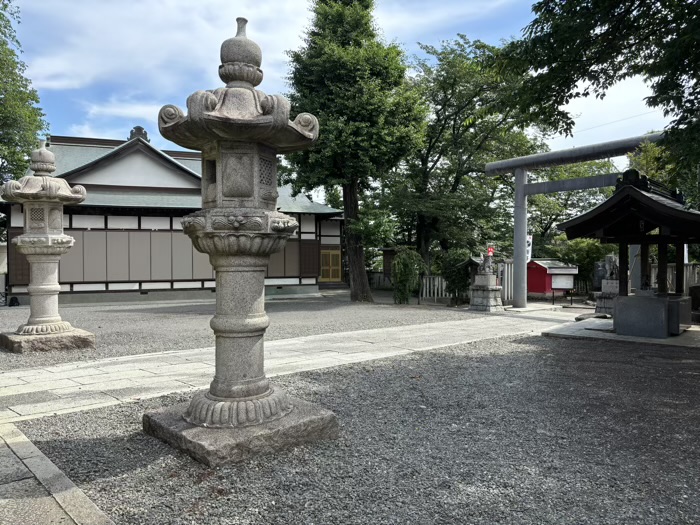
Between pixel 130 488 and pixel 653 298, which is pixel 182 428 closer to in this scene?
pixel 130 488

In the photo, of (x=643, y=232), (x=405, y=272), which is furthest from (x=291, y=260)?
(x=643, y=232)

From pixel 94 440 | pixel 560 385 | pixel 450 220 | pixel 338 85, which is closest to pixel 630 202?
pixel 560 385

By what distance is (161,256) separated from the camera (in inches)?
786

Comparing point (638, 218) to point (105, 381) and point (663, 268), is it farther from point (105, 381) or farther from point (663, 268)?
point (105, 381)

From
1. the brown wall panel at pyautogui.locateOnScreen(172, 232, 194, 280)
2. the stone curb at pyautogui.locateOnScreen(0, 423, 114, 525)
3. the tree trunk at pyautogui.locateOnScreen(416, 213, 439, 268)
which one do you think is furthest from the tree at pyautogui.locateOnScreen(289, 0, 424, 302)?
the stone curb at pyautogui.locateOnScreen(0, 423, 114, 525)

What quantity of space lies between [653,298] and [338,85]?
10911 mm

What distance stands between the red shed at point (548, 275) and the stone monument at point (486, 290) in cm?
301

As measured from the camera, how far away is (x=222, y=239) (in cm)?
390

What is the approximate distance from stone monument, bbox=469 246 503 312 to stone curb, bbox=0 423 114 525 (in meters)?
13.0

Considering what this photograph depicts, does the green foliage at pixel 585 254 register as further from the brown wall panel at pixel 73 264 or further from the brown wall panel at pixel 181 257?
the brown wall panel at pixel 73 264

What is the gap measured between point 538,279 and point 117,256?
15.6 m

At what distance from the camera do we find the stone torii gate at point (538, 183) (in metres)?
13.5

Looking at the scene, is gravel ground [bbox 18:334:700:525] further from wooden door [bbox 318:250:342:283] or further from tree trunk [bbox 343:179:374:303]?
wooden door [bbox 318:250:342:283]

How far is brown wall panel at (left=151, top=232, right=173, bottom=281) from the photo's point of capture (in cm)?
1978
